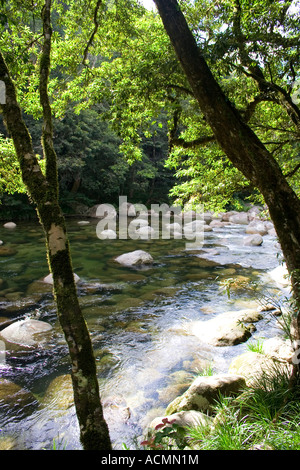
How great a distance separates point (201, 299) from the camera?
7621 mm

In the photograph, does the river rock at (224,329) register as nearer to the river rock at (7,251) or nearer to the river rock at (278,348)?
the river rock at (278,348)

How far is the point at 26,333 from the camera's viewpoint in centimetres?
547

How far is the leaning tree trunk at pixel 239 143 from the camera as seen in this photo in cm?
287

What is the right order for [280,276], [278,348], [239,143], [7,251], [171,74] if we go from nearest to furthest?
[239,143]
[171,74]
[278,348]
[280,276]
[7,251]

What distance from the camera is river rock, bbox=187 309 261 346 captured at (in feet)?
17.5

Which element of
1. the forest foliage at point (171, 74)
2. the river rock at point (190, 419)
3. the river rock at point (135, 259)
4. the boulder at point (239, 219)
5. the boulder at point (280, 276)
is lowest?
the river rock at point (190, 419)

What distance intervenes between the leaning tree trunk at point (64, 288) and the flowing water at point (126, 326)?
1.38 metres

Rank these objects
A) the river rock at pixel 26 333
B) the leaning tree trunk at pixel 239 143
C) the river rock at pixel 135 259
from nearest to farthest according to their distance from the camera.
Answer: the leaning tree trunk at pixel 239 143 < the river rock at pixel 26 333 < the river rock at pixel 135 259

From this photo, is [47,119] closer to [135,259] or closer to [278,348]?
[278,348]

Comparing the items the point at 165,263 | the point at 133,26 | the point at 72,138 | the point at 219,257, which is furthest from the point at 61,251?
the point at 72,138

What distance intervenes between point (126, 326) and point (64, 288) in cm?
419

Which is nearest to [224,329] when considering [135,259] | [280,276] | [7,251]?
[280,276]

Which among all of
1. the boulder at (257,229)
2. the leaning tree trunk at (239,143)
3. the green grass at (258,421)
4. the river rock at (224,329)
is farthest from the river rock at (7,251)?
the boulder at (257,229)

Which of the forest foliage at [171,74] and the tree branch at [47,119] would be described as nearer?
the tree branch at [47,119]
